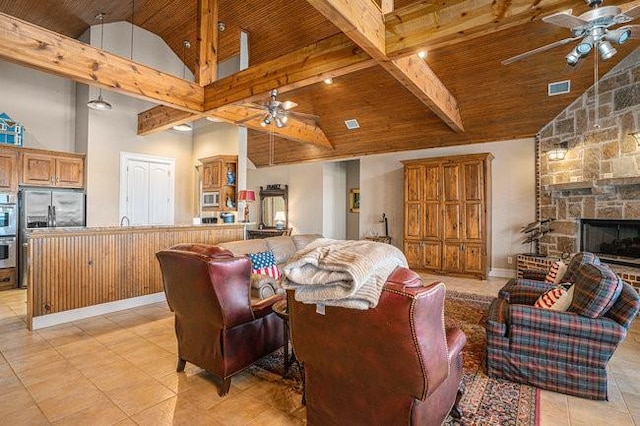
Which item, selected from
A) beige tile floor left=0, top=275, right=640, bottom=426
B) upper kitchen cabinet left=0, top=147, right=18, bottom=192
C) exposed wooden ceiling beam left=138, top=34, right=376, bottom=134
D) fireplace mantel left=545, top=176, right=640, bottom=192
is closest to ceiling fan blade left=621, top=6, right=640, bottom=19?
exposed wooden ceiling beam left=138, top=34, right=376, bottom=134

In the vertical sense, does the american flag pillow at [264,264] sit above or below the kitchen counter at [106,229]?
below

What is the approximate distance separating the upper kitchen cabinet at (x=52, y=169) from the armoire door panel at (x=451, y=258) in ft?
22.9

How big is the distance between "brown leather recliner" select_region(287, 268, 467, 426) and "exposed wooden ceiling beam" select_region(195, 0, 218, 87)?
450cm

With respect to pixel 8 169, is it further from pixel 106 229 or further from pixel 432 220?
pixel 432 220

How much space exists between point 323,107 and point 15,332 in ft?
20.5

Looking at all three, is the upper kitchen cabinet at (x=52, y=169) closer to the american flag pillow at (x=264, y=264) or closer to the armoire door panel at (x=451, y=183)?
the american flag pillow at (x=264, y=264)

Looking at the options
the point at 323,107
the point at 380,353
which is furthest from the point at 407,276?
the point at 323,107

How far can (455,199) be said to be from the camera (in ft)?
20.5

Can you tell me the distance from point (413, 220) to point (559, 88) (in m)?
3.27

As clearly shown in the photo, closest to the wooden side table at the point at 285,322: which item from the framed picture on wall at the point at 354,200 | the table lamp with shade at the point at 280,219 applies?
the table lamp with shade at the point at 280,219

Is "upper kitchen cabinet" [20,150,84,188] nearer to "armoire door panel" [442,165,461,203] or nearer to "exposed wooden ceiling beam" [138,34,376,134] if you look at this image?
"exposed wooden ceiling beam" [138,34,376,134]

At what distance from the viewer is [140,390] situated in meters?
2.36

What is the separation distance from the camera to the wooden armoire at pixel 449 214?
6.04 metres

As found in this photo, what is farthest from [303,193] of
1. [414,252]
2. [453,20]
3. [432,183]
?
[453,20]
